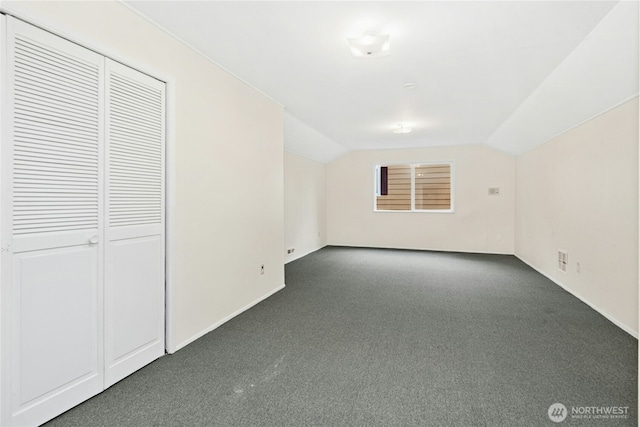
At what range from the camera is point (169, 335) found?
2303 mm

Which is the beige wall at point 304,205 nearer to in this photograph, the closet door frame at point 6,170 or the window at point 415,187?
the window at point 415,187

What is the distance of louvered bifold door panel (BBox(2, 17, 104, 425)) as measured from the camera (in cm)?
147

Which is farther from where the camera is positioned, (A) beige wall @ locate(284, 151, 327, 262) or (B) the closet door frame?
(A) beige wall @ locate(284, 151, 327, 262)

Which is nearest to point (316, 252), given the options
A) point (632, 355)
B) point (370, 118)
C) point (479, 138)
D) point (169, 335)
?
point (370, 118)

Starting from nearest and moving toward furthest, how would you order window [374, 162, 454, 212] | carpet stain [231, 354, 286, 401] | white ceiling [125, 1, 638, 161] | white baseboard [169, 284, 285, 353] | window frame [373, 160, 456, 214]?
carpet stain [231, 354, 286, 401]
white ceiling [125, 1, 638, 161]
white baseboard [169, 284, 285, 353]
window frame [373, 160, 456, 214]
window [374, 162, 454, 212]

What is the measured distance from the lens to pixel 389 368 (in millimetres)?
2119

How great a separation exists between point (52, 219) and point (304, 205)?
5.02 metres

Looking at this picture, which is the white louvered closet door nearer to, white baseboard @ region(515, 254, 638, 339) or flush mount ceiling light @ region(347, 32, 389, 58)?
flush mount ceiling light @ region(347, 32, 389, 58)

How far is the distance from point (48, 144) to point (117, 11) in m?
0.94

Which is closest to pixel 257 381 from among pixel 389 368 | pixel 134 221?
pixel 389 368

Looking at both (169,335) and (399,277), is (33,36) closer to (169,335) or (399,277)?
(169,335)

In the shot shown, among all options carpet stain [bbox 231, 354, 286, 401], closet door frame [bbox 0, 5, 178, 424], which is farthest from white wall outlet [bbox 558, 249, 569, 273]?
closet door frame [bbox 0, 5, 178, 424]

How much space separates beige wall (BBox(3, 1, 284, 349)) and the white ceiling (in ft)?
0.59

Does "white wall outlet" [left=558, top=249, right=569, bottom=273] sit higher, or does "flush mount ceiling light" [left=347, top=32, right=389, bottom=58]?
"flush mount ceiling light" [left=347, top=32, right=389, bottom=58]
